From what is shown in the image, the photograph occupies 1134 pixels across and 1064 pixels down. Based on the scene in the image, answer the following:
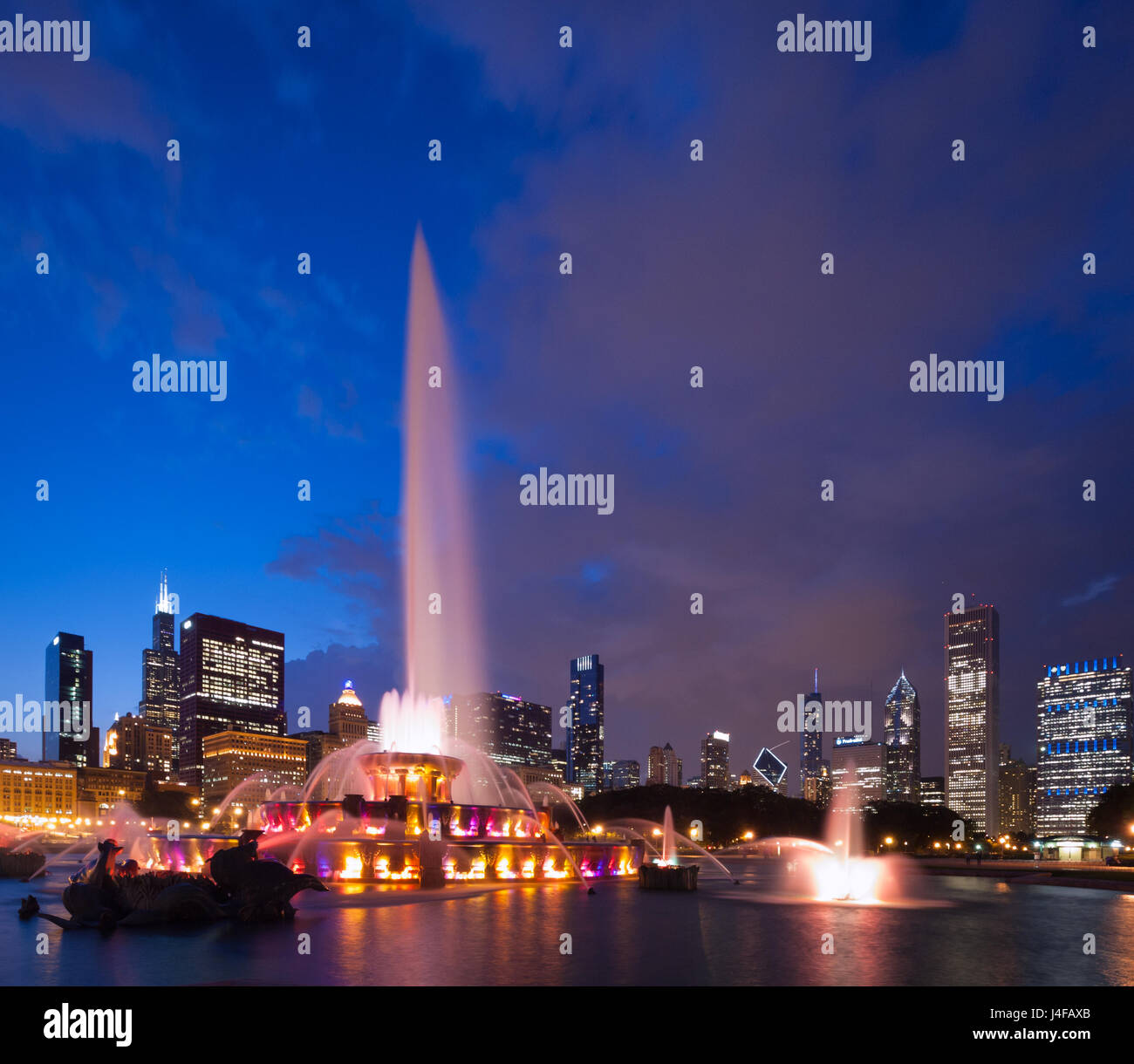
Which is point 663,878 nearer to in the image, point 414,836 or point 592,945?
point 414,836

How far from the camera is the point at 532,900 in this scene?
35000 mm

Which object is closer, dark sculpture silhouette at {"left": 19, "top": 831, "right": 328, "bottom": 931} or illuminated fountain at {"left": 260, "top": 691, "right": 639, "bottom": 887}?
dark sculpture silhouette at {"left": 19, "top": 831, "right": 328, "bottom": 931}

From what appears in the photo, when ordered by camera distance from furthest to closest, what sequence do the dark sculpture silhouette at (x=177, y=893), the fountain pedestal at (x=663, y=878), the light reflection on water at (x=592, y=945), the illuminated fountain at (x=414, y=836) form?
1. the fountain pedestal at (x=663, y=878)
2. the illuminated fountain at (x=414, y=836)
3. the dark sculpture silhouette at (x=177, y=893)
4. the light reflection on water at (x=592, y=945)

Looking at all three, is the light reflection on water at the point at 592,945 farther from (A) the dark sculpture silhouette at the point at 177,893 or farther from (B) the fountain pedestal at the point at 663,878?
(B) the fountain pedestal at the point at 663,878

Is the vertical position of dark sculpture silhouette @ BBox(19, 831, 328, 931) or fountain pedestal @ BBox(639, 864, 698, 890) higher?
dark sculpture silhouette @ BBox(19, 831, 328, 931)

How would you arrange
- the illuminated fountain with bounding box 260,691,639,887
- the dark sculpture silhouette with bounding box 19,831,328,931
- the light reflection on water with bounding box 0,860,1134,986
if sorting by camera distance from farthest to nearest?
1. the illuminated fountain with bounding box 260,691,639,887
2. the dark sculpture silhouette with bounding box 19,831,328,931
3. the light reflection on water with bounding box 0,860,1134,986

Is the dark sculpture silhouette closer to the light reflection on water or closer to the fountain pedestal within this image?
the light reflection on water

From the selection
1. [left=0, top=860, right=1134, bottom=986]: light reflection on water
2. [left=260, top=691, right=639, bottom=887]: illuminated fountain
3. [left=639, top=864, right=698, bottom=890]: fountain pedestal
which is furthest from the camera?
[left=639, top=864, right=698, bottom=890]: fountain pedestal

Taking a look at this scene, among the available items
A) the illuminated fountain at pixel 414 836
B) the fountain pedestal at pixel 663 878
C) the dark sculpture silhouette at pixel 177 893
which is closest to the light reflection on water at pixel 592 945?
the dark sculpture silhouette at pixel 177 893

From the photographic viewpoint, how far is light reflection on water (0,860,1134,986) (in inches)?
738

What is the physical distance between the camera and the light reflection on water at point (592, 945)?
18750 mm

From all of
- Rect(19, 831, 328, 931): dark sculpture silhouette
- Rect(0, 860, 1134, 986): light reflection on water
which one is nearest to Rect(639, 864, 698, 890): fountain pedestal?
Rect(0, 860, 1134, 986): light reflection on water
